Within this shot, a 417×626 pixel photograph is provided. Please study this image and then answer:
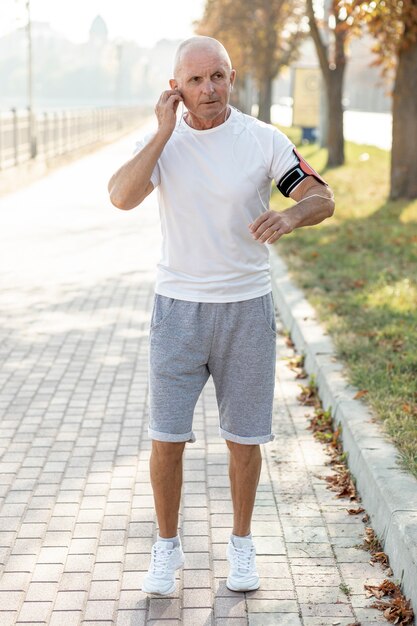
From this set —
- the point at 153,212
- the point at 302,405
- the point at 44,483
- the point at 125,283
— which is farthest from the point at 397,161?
the point at 44,483

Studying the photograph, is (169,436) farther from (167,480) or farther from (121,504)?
(121,504)

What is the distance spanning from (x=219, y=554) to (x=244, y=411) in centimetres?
78

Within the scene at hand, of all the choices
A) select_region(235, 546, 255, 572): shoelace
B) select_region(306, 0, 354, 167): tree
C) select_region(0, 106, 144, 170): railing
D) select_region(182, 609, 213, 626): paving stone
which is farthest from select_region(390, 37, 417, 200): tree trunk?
select_region(182, 609, 213, 626): paving stone

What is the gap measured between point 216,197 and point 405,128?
14140 mm

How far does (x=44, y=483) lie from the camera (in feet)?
17.3

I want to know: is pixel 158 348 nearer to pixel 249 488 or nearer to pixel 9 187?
pixel 249 488

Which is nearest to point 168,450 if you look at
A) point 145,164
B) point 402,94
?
point 145,164

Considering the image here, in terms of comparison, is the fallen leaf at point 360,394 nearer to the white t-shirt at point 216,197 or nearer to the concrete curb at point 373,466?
the concrete curb at point 373,466

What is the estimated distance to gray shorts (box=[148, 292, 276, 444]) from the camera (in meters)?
3.81

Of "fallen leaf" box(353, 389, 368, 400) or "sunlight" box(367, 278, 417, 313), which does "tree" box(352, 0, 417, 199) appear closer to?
"sunlight" box(367, 278, 417, 313)

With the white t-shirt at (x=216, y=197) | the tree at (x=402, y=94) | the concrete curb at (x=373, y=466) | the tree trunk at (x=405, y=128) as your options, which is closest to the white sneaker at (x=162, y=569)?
the concrete curb at (x=373, y=466)

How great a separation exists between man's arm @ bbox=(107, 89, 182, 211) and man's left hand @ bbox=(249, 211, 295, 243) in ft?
1.28

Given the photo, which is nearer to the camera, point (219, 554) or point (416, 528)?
point (416, 528)

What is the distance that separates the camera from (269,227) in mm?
3500
